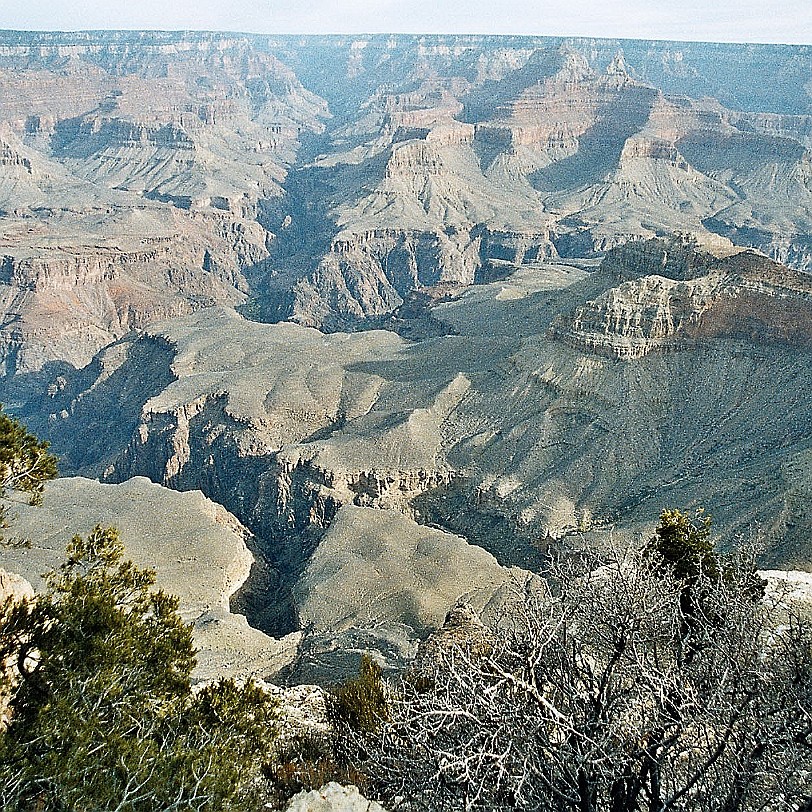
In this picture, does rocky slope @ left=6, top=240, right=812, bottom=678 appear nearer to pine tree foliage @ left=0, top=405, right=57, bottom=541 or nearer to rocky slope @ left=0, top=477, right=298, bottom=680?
rocky slope @ left=0, top=477, right=298, bottom=680

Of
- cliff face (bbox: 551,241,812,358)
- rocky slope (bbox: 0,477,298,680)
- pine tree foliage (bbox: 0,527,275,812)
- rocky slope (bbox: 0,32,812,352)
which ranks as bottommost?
rocky slope (bbox: 0,32,812,352)

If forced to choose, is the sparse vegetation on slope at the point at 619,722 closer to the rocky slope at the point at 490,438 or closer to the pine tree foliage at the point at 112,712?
the pine tree foliage at the point at 112,712

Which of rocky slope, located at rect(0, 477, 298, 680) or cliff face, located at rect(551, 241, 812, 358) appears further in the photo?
cliff face, located at rect(551, 241, 812, 358)

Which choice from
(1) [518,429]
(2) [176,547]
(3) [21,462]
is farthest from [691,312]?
(3) [21,462]

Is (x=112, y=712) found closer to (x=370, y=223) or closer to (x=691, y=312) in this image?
(x=691, y=312)

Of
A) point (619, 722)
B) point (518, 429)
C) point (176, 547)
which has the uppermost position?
point (619, 722)

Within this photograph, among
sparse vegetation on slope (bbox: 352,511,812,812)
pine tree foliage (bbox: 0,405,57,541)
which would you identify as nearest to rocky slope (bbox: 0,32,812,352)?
pine tree foliage (bbox: 0,405,57,541)

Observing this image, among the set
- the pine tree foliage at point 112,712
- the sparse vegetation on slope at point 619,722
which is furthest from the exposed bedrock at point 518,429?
the sparse vegetation on slope at point 619,722

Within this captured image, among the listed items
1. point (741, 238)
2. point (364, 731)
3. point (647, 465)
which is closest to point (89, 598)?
point (364, 731)

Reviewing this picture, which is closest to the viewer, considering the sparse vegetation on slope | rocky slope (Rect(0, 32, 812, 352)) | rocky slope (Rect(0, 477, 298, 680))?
the sparse vegetation on slope

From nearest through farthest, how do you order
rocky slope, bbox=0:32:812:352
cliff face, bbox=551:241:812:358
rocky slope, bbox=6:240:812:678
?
rocky slope, bbox=6:240:812:678
cliff face, bbox=551:241:812:358
rocky slope, bbox=0:32:812:352

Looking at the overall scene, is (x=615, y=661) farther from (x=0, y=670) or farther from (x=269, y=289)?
(x=269, y=289)
